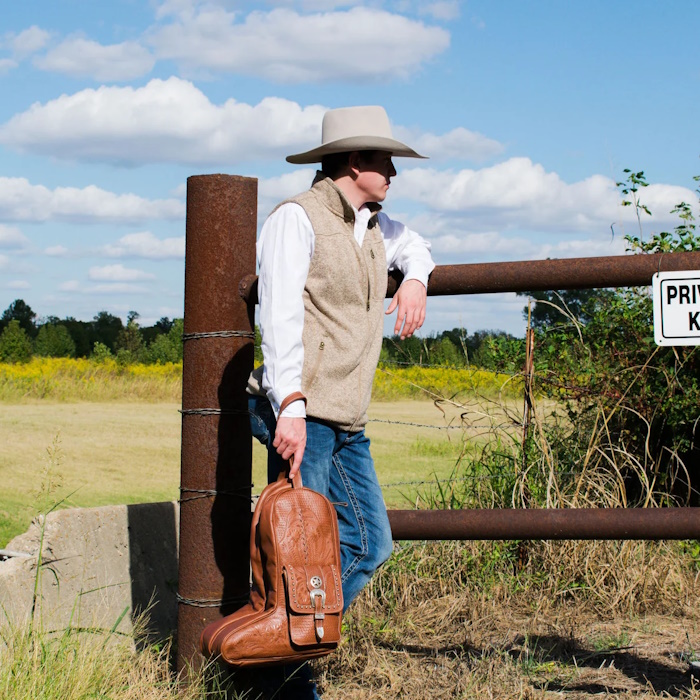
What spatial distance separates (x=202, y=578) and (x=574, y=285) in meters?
1.49

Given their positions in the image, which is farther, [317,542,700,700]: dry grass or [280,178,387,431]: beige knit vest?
[317,542,700,700]: dry grass

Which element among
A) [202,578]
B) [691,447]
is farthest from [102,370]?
[202,578]

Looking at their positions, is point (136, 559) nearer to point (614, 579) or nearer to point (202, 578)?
point (202, 578)

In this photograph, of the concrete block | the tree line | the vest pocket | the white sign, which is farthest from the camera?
the tree line

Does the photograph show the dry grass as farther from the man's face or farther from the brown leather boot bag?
the man's face

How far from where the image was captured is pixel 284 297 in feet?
8.68

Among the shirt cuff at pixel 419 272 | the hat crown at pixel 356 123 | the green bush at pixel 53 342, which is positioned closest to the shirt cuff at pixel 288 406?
the shirt cuff at pixel 419 272

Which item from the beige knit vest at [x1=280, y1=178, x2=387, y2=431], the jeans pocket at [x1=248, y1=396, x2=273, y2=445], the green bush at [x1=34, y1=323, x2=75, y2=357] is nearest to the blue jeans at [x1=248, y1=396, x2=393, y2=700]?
the jeans pocket at [x1=248, y1=396, x2=273, y2=445]

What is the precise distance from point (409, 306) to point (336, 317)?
236 millimetres

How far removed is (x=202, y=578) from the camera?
3.08 metres

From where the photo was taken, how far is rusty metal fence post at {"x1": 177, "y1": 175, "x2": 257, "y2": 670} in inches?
120

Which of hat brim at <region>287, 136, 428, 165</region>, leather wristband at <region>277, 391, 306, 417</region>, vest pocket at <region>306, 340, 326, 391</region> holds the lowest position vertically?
leather wristband at <region>277, 391, 306, 417</region>

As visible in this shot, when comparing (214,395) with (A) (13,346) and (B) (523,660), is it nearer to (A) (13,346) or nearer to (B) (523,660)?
(B) (523,660)

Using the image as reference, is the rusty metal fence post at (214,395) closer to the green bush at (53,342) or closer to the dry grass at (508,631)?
the dry grass at (508,631)
